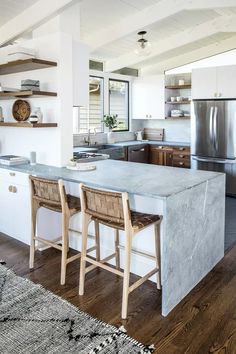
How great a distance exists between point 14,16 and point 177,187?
9.77ft

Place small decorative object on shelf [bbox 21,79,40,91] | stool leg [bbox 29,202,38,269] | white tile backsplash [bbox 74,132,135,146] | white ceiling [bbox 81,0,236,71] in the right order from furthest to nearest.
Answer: white tile backsplash [bbox 74,132,135,146] → white ceiling [bbox 81,0,236,71] → small decorative object on shelf [bbox 21,79,40,91] → stool leg [bbox 29,202,38,269]

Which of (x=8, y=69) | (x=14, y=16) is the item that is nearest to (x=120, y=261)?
(x=8, y=69)

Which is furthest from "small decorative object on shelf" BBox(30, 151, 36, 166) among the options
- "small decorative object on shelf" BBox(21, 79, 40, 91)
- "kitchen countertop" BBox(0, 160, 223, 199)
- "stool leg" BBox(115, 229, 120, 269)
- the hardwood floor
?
"stool leg" BBox(115, 229, 120, 269)

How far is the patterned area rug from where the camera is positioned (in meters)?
1.99

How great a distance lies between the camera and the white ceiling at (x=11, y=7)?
12.0 ft

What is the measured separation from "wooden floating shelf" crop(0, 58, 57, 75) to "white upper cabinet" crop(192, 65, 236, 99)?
3318 mm

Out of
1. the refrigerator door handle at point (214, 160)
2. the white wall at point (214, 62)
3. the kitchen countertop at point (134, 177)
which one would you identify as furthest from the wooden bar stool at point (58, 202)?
the white wall at point (214, 62)

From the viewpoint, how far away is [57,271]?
9.89 feet

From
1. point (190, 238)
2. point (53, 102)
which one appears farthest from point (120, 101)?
point (190, 238)

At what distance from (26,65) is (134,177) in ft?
5.45

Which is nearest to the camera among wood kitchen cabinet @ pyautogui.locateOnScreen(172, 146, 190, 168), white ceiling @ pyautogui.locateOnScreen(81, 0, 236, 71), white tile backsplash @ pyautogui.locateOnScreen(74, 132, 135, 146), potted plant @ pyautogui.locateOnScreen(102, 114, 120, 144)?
white ceiling @ pyautogui.locateOnScreen(81, 0, 236, 71)

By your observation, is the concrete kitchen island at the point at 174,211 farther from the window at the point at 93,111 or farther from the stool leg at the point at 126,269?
the window at the point at 93,111

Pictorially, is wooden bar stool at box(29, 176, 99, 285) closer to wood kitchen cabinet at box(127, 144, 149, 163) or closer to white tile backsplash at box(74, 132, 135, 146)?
white tile backsplash at box(74, 132, 135, 146)

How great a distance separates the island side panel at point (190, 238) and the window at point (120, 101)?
13.6ft
